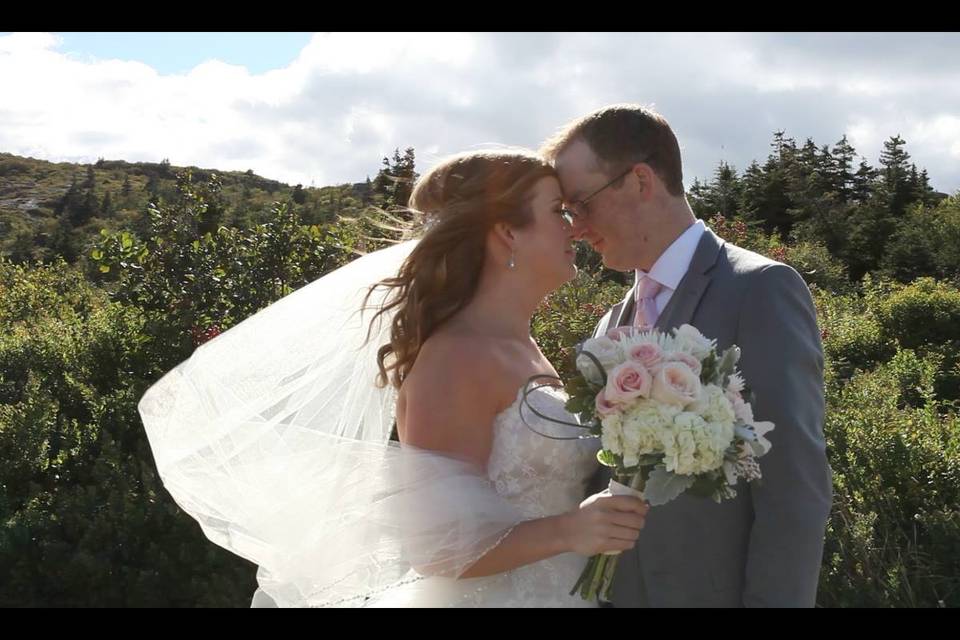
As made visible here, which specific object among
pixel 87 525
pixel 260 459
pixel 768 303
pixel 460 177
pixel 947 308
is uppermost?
pixel 947 308

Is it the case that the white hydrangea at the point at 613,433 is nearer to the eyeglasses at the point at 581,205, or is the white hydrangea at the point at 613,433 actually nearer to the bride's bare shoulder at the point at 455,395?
the bride's bare shoulder at the point at 455,395

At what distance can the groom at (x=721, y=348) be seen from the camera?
2896 millimetres

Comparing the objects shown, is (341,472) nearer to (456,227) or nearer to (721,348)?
(456,227)

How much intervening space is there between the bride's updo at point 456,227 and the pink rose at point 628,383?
968mm

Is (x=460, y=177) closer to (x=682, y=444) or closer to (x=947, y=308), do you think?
(x=682, y=444)

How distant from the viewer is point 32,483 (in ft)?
22.5

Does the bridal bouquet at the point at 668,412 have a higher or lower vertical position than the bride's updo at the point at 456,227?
lower

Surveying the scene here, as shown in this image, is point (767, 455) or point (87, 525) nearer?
point (767, 455)

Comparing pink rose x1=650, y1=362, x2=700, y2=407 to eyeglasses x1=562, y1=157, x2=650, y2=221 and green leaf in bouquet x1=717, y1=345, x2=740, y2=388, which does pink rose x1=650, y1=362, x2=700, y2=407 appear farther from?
eyeglasses x1=562, y1=157, x2=650, y2=221

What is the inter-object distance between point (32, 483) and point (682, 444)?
5.83 m

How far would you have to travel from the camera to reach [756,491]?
296 centimetres

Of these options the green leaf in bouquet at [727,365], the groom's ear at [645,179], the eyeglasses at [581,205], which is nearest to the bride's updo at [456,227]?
the eyeglasses at [581,205]
